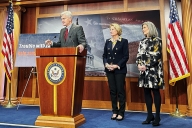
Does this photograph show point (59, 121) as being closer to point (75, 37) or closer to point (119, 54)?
point (75, 37)

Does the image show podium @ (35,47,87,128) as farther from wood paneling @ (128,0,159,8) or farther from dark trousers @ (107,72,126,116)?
wood paneling @ (128,0,159,8)

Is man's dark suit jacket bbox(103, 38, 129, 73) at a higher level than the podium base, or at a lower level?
higher

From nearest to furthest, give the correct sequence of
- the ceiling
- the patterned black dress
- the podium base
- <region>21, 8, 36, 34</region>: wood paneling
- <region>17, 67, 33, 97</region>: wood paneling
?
the podium base
the patterned black dress
the ceiling
<region>17, 67, 33, 97</region>: wood paneling
<region>21, 8, 36, 34</region>: wood paneling

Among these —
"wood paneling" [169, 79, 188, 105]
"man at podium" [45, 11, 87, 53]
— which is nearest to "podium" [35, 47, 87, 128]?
"man at podium" [45, 11, 87, 53]

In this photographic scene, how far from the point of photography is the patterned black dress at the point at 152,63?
2416 millimetres

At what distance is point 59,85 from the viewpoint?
2.31m

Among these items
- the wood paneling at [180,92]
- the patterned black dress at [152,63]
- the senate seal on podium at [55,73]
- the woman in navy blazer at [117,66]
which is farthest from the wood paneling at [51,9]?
the wood paneling at [180,92]

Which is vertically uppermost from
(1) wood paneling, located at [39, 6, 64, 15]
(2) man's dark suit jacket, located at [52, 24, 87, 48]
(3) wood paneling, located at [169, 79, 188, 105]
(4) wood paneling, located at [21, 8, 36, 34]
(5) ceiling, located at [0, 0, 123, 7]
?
(5) ceiling, located at [0, 0, 123, 7]

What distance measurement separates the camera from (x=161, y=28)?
3.59m

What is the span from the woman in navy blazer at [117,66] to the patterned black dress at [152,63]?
33cm

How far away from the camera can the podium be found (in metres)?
2.26

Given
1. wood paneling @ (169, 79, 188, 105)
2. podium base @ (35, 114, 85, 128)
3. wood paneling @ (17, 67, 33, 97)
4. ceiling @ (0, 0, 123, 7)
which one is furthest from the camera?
wood paneling @ (17, 67, 33, 97)

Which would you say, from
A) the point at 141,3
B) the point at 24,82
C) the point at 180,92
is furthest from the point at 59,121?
the point at 141,3

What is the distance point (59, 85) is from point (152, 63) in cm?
118
